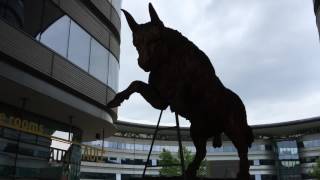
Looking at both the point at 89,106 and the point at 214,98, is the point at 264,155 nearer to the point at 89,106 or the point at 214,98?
the point at 89,106

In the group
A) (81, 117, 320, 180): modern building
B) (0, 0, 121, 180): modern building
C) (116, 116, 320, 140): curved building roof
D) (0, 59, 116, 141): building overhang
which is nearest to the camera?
(0, 59, 116, 141): building overhang

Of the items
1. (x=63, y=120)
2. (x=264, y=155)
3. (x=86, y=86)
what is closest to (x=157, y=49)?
(x=86, y=86)

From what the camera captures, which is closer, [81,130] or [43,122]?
[43,122]

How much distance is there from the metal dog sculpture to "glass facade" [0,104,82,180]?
11872mm

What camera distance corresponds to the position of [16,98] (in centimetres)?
1698

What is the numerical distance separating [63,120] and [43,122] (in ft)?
4.42

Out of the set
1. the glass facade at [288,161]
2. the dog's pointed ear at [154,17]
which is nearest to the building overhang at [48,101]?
the dog's pointed ear at [154,17]

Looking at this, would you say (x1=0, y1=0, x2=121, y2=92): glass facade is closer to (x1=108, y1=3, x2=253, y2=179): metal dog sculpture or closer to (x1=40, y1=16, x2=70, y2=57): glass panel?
(x1=40, y1=16, x2=70, y2=57): glass panel

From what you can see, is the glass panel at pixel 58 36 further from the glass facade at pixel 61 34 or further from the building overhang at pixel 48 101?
the building overhang at pixel 48 101

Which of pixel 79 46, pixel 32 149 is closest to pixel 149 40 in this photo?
pixel 32 149

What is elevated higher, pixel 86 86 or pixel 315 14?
pixel 315 14

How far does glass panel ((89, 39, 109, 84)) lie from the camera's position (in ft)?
67.3

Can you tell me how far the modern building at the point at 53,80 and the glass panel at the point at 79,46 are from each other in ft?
0.15

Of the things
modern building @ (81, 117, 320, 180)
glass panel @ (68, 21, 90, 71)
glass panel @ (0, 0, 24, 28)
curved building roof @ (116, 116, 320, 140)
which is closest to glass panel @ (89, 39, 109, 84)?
glass panel @ (68, 21, 90, 71)
